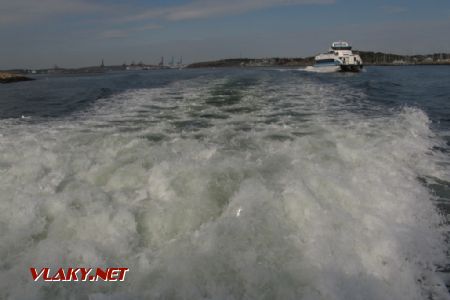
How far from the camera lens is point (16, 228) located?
4426mm

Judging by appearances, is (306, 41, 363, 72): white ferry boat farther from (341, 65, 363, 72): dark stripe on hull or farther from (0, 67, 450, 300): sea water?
(0, 67, 450, 300): sea water

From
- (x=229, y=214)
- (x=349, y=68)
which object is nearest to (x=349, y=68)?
(x=349, y=68)

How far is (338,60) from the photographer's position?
54.8 m

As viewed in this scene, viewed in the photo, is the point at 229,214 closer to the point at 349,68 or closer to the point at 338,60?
the point at 349,68

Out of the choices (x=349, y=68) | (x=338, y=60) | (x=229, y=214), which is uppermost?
(x=338, y=60)

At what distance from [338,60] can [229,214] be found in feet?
181

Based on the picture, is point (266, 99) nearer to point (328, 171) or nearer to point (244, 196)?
point (328, 171)

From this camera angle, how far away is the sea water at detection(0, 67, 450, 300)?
366 centimetres

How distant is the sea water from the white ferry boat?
160 ft

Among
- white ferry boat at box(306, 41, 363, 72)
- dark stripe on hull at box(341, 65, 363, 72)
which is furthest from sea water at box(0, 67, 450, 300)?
white ferry boat at box(306, 41, 363, 72)

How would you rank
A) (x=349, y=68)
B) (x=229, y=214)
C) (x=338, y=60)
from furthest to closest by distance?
1. (x=338, y=60)
2. (x=349, y=68)
3. (x=229, y=214)

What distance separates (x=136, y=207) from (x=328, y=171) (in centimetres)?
330

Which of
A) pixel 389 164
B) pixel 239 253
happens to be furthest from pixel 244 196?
pixel 389 164

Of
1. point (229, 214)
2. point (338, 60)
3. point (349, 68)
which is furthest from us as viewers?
point (338, 60)
